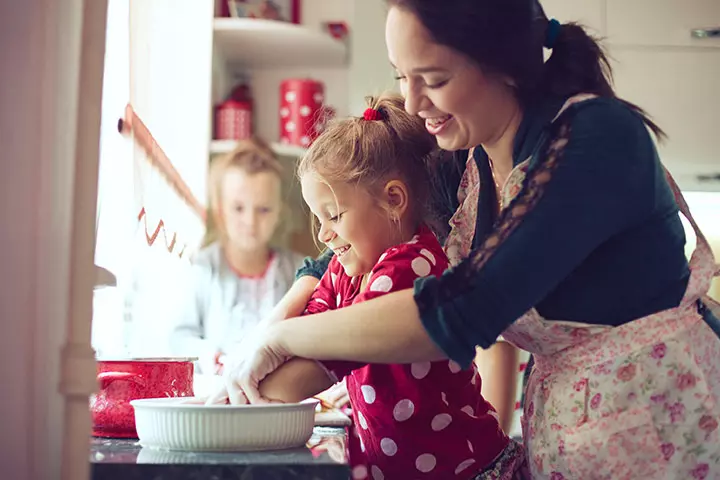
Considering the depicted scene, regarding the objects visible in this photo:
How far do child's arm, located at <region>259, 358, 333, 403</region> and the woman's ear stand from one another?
324 millimetres

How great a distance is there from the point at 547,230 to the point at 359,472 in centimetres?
41

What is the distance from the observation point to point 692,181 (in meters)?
3.10

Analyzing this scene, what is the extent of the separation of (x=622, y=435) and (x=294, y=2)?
2.94m

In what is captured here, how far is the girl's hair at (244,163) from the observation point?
3.15 metres

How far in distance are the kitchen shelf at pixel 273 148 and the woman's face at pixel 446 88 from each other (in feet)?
7.18

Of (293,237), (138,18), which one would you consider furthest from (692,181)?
(138,18)

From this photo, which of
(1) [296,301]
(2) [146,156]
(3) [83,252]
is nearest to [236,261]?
(2) [146,156]

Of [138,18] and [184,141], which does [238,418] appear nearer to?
[138,18]

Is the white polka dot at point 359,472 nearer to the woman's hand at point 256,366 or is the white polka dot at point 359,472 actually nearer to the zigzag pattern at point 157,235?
the woman's hand at point 256,366

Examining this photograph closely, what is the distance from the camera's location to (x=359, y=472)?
1.06m

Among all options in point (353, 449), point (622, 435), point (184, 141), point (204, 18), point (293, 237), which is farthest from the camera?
point (293, 237)

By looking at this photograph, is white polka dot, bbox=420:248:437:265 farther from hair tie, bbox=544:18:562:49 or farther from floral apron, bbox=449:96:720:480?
hair tie, bbox=544:18:562:49

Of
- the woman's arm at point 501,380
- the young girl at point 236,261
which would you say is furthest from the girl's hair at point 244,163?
the woman's arm at point 501,380

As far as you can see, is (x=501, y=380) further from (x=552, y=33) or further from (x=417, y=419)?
(x=552, y=33)
